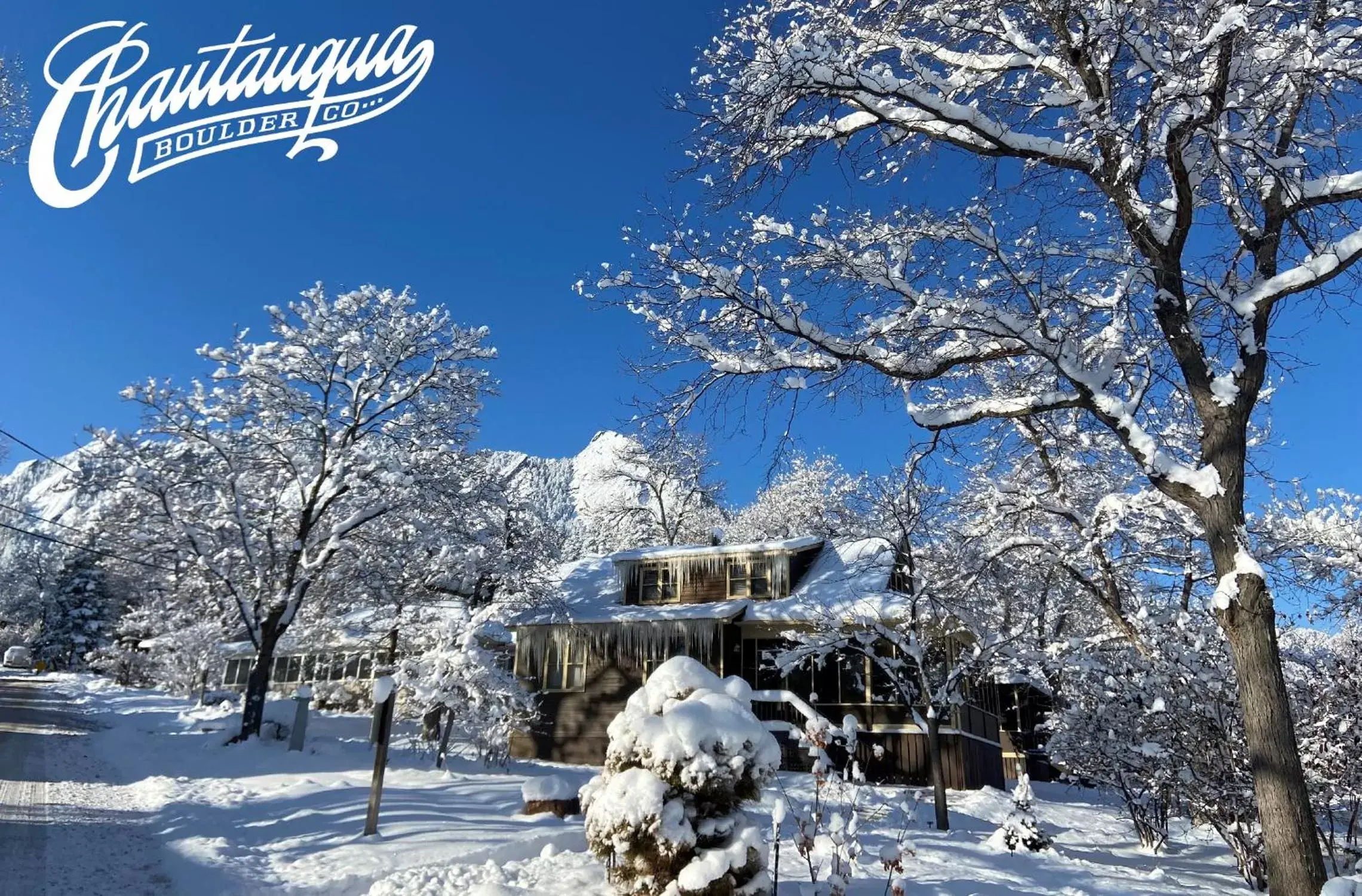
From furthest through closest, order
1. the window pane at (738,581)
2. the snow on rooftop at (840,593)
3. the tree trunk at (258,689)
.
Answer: the window pane at (738,581), the snow on rooftop at (840,593), the tree trunk at (258,689)

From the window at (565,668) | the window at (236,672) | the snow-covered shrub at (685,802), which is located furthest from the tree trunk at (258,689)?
the window at (236,672)

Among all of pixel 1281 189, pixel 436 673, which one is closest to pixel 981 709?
pixel 436 673

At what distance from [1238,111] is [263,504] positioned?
63.2ft

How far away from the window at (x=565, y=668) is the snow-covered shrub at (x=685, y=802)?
18.3m

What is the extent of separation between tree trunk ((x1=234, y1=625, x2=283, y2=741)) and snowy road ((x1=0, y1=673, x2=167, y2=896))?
264cm

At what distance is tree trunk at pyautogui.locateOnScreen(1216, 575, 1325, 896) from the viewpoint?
5734mm

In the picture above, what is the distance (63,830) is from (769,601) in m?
17.1

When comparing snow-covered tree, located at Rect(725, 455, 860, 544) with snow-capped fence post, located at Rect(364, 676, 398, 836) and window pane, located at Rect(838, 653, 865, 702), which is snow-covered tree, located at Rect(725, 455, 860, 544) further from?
snow-capped fence post, located at Rect(364, 676, 398, 836)

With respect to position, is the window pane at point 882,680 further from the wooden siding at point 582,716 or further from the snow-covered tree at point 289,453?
the snow-covered tree at point 289,453

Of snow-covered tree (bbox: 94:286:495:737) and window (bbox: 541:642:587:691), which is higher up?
snow-covered tree (bbox: 94:286:495:737)

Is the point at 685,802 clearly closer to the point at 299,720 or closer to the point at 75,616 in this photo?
the point at 299,720

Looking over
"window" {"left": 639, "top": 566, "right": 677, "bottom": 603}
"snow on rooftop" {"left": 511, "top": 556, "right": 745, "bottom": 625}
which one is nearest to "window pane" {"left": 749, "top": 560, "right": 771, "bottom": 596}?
"snow on rooftop" {"left": 511, "top": 556, "right": 745, "bottom": 625}

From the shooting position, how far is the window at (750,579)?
79.7ft

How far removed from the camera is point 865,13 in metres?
7.66
